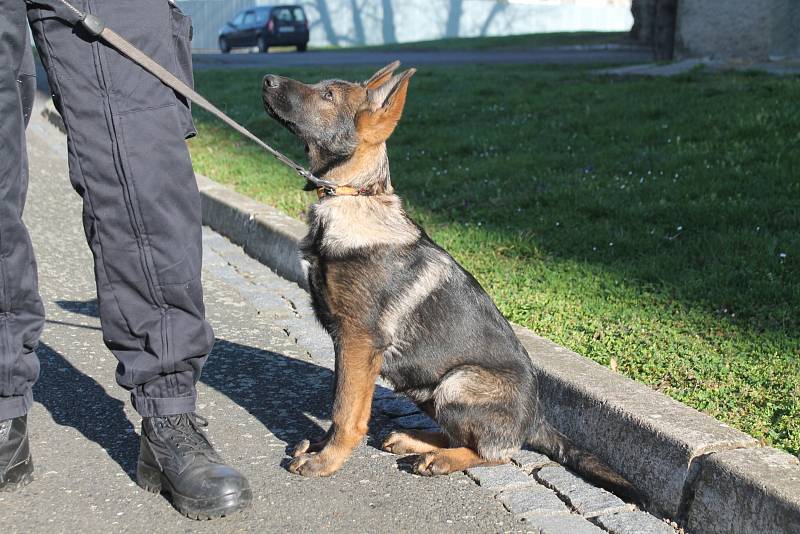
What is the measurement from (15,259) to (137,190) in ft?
1.56

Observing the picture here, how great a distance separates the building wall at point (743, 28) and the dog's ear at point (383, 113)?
33.3ft

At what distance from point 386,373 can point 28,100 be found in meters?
1.49

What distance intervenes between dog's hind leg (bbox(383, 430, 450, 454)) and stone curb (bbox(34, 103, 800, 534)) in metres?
0.43

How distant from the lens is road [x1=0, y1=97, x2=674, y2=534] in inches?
116

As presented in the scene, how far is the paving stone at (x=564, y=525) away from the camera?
9.53 ft

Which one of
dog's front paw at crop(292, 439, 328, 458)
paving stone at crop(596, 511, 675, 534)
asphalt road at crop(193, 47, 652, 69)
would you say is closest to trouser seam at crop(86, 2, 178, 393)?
dog's front paw at crop(292, 439, 328, 458)

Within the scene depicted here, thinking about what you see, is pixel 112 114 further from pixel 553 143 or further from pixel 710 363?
pixel 553 143

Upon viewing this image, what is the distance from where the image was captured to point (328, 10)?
144 ft

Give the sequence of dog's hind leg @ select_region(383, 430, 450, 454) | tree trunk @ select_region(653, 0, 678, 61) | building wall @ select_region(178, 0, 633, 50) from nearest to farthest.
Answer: dog's hind leg @ select_region(383, 430, 450, 454) < tree trunk @ select_region(653, 0, 678, 61) < building wall @ select_region(178, 0, 633, 50)

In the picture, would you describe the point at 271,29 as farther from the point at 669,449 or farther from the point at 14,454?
the point at 669,449

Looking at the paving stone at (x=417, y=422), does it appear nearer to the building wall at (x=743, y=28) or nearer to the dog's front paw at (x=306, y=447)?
the dog's front paw at (x=306, y=447)

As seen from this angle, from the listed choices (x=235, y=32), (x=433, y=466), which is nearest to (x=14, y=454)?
(x=433, y=466)

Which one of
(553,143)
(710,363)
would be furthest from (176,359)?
(553,143)

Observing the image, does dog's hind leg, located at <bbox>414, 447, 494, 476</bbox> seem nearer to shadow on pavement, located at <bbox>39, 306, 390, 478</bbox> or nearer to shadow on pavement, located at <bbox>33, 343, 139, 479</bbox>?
shadow on pavement, located at <bbox>39, 306, 390, 478</bbox>
